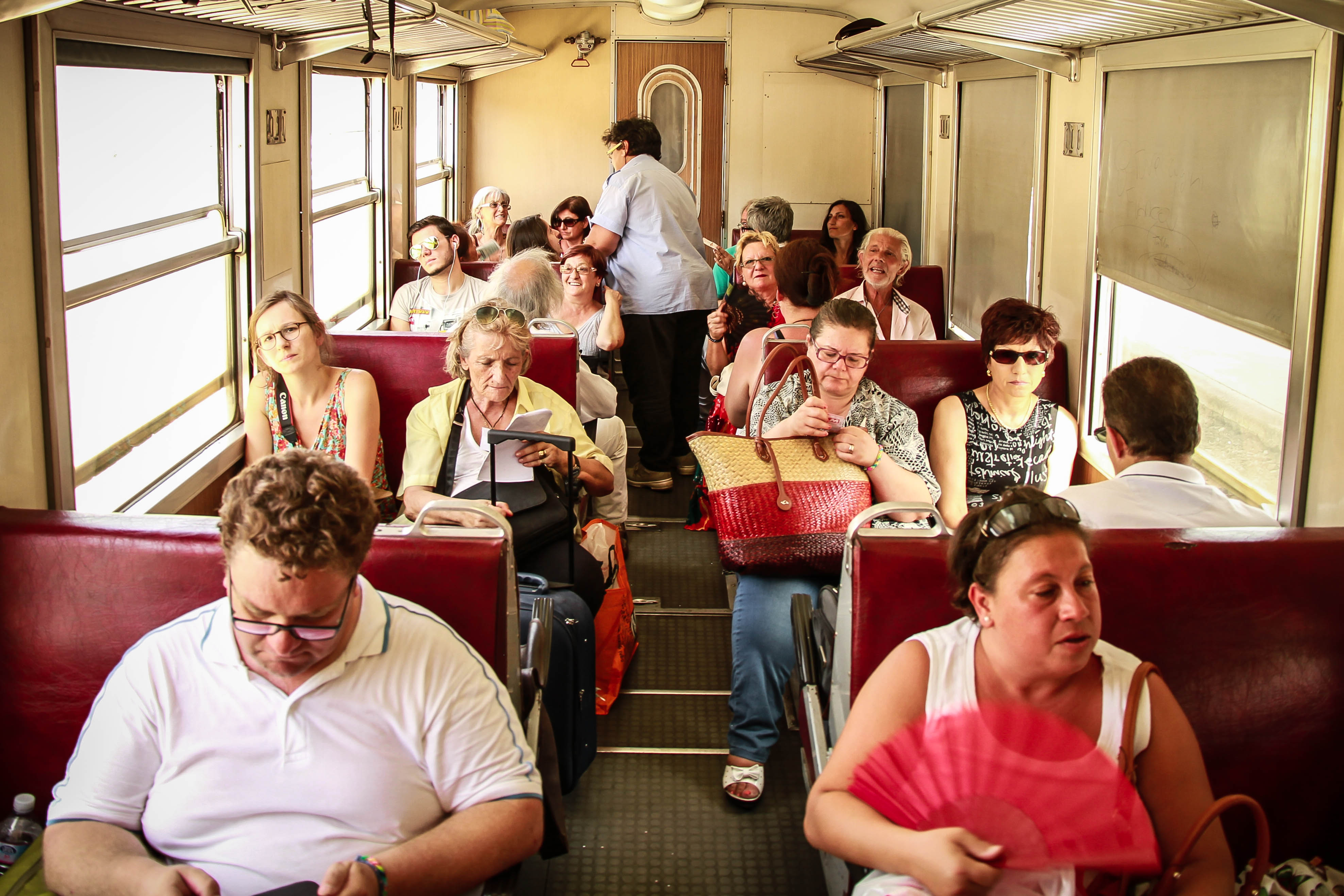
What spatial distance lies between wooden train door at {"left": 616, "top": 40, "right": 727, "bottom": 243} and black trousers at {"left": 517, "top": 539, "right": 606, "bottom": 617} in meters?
5.82

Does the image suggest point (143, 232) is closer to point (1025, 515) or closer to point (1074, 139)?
point (1025, 515)

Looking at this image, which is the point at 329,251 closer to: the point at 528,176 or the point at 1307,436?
the point at 528,176

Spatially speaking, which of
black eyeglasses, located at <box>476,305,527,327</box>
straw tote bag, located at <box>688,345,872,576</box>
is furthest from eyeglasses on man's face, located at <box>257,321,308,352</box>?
straw tote bag, located at <box>688,345,872,576</box>

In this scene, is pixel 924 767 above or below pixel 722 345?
below

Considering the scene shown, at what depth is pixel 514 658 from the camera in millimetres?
2051

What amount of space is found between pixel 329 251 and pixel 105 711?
4.11m

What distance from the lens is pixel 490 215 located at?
694cm

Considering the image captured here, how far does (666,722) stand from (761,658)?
1.79 feet

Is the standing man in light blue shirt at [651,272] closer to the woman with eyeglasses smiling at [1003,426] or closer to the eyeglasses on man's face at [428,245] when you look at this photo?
the eyeglasses on man's face at [428,245]

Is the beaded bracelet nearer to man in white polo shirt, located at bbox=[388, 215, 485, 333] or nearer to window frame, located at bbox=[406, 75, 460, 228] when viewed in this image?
man in white polo shirt, located at bbox=[388, 215, 485, 333]

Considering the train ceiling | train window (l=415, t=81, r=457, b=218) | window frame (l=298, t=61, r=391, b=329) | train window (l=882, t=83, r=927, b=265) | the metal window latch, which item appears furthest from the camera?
train window (l=415, t=81, r=457, b=218)

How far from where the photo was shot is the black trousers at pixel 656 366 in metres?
5.37

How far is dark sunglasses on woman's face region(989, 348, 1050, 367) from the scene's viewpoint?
3.23m

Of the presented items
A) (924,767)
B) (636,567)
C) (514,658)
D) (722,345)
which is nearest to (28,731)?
(514,658)
